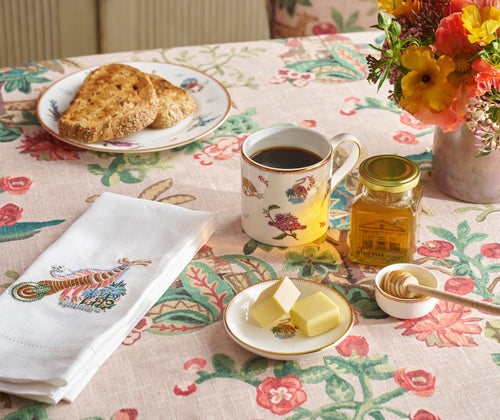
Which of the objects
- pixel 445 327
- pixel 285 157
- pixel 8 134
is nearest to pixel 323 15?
pixel 8 134

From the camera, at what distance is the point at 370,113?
1271mm

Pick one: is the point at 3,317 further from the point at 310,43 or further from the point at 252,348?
the point at 310,43

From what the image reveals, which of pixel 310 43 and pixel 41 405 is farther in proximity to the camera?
pixel 310 43

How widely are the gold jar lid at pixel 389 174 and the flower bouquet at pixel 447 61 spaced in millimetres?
77

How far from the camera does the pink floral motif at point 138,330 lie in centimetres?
78

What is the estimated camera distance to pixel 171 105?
1203mm

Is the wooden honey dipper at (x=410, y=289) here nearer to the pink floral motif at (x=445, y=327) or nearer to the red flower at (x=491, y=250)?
the pink floral motif at (x=445, y=327)

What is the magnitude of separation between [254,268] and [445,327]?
268 millimetres

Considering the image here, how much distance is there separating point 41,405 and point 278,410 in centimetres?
26

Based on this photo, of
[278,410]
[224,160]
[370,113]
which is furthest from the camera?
[370,113]

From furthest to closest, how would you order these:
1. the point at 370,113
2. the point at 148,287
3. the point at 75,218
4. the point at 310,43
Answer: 1. the point at 310,43
2. the point at 370,113
3. the point at 75,218
4. the point at 148,287

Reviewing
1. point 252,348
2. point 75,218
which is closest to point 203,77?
point 75,218

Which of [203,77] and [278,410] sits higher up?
[203,77]

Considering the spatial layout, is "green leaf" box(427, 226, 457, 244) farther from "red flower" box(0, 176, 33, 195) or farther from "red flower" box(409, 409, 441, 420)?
"red flower" box(0, 176, 33, 195)
